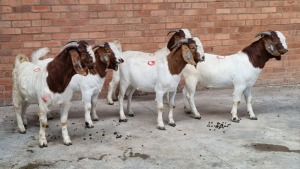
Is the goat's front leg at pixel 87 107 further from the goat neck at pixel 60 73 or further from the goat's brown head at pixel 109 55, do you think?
the goat neck at pixel 60 73

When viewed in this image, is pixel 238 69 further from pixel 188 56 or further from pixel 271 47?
pixel 188 56

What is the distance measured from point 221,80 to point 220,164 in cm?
213

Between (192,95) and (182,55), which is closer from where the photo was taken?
(182,55)

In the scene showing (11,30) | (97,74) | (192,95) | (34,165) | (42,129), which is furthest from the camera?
(11,30)

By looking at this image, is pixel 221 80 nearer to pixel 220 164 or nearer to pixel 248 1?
pixel 220 164

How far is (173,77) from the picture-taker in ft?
19.6

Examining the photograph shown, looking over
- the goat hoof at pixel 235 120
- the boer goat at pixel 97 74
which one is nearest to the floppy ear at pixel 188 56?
the boer goat at pixel 97 74

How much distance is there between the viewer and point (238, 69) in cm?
645

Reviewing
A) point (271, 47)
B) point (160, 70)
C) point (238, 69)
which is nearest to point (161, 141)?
point (160, 70)

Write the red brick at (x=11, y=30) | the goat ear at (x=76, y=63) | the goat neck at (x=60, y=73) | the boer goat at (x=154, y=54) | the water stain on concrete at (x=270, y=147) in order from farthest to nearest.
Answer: the red brick at (x=11, y=30), the boer goat at (x=154, y=54), the water stain on concrete at (x=270, y=147), the goat neck at (x=60, y=73), the goat ear at (x=76, y=63)

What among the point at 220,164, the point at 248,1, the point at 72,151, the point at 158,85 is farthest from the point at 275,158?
the point at 248,1

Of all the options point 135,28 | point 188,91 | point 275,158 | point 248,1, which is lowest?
point 275,158

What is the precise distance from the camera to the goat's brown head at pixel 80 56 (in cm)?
494

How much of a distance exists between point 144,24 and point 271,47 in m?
2.71
